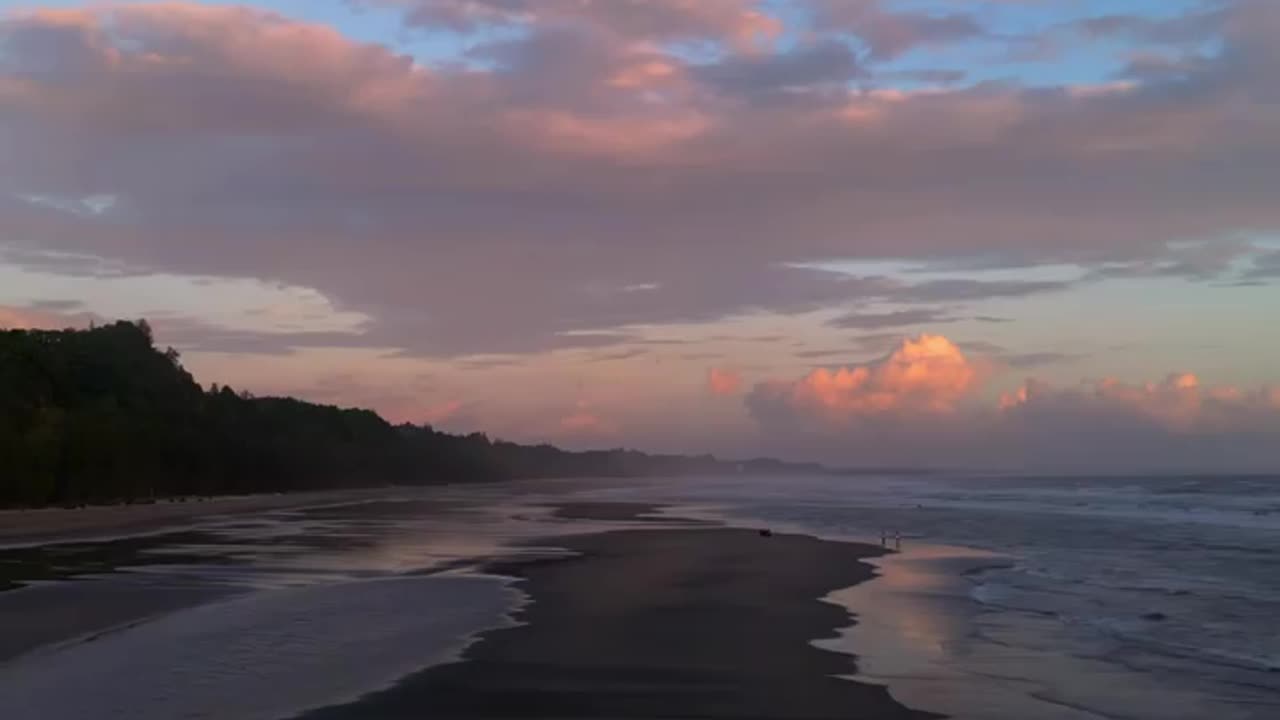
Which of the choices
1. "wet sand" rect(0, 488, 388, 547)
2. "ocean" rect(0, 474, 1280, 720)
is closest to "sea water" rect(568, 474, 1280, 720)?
Result: "ocean" rect(0, 474, 1280, 720)

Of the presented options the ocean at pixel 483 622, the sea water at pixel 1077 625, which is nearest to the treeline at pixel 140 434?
the ocean at pixel 483 622

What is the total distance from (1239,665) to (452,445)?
172 metres

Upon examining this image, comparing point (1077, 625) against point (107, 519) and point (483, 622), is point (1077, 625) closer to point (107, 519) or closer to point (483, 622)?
point (483, 622)

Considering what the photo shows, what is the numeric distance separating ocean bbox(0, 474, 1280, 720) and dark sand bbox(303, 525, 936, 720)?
58 centimetres

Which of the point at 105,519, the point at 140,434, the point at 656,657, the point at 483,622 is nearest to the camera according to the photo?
the point at 656,657

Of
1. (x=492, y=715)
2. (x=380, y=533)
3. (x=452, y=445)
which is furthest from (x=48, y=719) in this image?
(x=452, y=445)

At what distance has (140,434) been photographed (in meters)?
71.8

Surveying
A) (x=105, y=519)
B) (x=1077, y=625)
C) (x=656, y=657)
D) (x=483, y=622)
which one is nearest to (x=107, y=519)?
(x=105, y=519)

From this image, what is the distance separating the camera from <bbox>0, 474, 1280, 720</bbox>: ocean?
12.5m

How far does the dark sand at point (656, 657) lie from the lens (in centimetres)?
1178

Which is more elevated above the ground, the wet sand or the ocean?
the ocean

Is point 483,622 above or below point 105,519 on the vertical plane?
above

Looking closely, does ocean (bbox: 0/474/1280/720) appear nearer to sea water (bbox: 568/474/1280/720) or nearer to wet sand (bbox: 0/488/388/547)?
sea water (bbox: 568/474/1280/720)

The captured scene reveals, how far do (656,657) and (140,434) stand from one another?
215 feet
